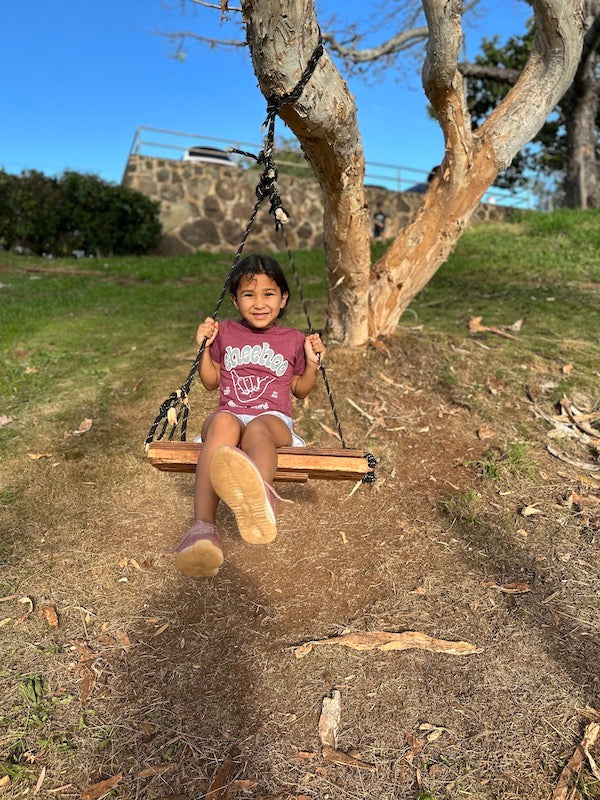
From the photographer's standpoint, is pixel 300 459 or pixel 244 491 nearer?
pixel 244 491

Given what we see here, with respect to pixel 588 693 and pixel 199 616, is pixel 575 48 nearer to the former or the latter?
pixel 588 693

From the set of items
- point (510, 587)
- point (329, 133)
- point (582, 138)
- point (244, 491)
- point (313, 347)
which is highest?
point (582, 138)

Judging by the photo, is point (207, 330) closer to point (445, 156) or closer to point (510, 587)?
point (510, 587)

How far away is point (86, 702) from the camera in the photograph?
8.56ft

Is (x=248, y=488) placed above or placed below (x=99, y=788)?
above

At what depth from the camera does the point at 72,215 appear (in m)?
13.9

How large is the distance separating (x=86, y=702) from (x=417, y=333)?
423cm

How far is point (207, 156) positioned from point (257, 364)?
14.9 metres

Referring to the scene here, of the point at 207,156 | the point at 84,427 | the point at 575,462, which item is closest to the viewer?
the point at 575,462

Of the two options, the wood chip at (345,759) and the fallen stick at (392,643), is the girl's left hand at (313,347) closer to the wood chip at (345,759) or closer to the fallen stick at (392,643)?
the fallen stick at (392,643)

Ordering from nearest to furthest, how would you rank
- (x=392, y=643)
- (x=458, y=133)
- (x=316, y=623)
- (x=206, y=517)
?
(x=206, y=517)
(x=392, y=643)
(x=316, y=623)
(x=458, y=133)

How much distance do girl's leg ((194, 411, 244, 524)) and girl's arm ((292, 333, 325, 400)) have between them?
0.52 metres

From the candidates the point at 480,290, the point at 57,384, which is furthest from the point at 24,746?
the point at 480,290

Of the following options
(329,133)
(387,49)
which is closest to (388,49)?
(387,49)
